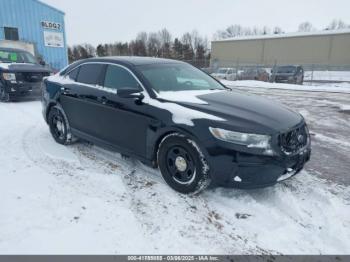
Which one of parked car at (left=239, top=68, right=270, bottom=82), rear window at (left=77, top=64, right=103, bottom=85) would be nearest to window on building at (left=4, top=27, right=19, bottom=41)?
rear window at (left=77, top=64, right=103, bottom=85)

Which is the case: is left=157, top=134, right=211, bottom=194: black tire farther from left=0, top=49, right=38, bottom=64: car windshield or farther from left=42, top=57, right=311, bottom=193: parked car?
left=0, top=49, right=38, bottom=64: car windshield

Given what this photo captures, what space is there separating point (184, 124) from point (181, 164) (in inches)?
19.9

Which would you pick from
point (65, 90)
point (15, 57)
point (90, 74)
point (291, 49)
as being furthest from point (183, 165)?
point (291, 49)

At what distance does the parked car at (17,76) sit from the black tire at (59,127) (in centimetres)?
458

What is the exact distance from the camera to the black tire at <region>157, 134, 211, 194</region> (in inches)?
131

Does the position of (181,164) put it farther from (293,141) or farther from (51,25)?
(51,25)

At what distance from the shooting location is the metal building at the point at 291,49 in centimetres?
4416

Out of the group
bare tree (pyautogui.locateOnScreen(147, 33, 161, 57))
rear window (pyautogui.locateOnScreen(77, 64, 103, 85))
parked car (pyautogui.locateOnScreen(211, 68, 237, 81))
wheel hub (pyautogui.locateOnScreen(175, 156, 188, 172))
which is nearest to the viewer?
wheel hub (pyautogui.locateOnScreen(175, 156, 188, 172))

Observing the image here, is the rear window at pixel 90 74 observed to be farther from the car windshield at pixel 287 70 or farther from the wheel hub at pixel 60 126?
the car windshield at pixel 287 70

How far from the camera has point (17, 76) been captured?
9.12 meters

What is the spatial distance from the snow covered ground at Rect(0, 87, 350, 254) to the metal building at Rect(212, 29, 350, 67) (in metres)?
38.8

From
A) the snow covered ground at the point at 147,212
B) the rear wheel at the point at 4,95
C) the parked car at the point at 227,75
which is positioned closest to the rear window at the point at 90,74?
the snow covered ground at the point at 147,212

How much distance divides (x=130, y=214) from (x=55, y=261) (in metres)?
0.88

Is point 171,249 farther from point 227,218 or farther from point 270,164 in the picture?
point 270,164
